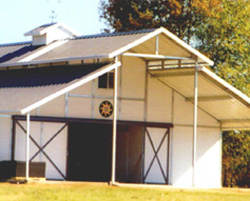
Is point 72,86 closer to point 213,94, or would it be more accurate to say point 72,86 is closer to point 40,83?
point 40,83

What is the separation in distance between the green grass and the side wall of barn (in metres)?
4.98

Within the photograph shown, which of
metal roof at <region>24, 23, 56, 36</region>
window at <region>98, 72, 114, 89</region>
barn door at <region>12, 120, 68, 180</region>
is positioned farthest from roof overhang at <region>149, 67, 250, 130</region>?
metal roof at <region>24, 23, 56, 36</region>

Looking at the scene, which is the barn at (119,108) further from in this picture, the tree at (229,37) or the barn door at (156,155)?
the tree at (229,37)

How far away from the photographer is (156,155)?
3706cm

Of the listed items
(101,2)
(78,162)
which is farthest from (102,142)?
(101,2)

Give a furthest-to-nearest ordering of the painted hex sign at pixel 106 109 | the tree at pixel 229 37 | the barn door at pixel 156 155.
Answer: the tree at pixel 229 37 < the barn door at pixel 156 155 < the painted hex sign at pixel 106 109

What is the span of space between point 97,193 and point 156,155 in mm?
9362

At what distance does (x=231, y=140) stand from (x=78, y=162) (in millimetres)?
16397

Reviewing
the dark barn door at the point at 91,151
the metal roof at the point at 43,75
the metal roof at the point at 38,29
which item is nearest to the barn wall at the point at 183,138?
the dark barn door at the point at 91,151

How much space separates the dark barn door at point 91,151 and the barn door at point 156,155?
1.52m

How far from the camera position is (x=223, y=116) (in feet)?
125

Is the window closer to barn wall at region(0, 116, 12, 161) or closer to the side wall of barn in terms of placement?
the side wall of barn

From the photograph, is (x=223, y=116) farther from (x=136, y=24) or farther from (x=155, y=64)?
(x=136, y=24)

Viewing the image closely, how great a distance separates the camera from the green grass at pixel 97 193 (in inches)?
1044
